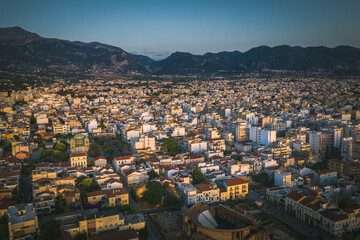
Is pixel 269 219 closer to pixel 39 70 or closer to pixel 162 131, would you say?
Answer: pixel 162 131

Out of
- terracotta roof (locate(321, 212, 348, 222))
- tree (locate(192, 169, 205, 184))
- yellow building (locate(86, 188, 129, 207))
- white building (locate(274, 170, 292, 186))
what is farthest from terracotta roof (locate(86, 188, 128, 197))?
terracotta roof (locate(321, 212, 348, 222))

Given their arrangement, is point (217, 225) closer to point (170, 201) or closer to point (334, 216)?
point (170, 201)

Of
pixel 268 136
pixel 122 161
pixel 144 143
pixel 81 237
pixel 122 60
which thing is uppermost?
pixel 122 60

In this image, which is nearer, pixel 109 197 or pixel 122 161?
pixel 109 197

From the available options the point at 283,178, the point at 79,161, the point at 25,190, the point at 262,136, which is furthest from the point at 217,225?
the point at 262,136

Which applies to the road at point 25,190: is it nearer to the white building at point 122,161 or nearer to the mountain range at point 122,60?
the white building at point 122,161

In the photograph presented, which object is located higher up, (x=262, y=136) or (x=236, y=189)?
(x=262, y=136)
